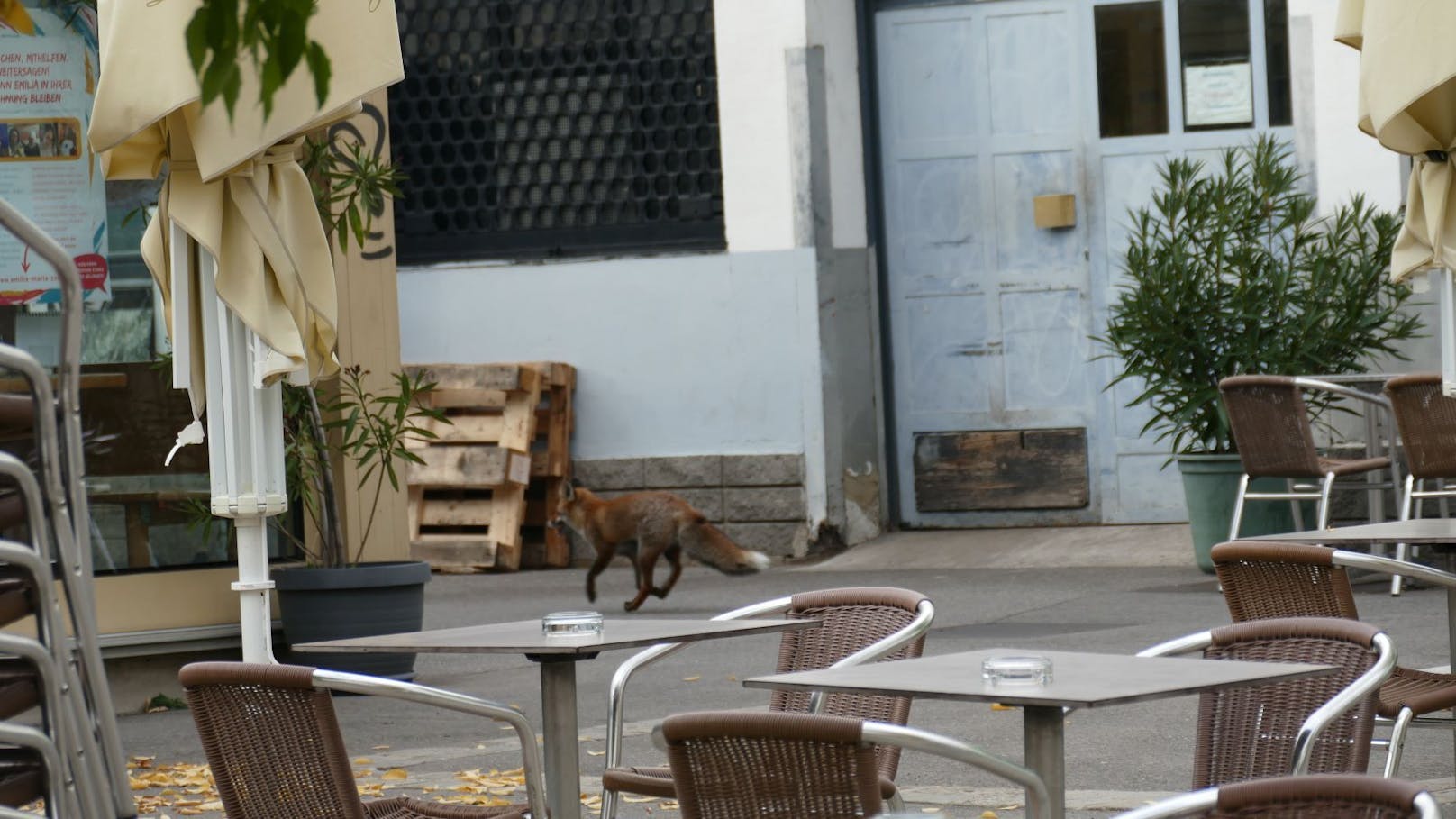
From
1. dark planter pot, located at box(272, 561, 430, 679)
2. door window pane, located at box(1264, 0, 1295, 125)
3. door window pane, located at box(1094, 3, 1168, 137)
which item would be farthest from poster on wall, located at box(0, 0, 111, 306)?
door window pane, located at box(1264, 0, 1295, 125)

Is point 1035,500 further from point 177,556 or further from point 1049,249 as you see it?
point 177,556

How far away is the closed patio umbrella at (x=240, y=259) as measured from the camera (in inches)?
239

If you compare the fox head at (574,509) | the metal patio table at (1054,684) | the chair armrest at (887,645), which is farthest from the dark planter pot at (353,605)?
the metal patio table at (1054,684)

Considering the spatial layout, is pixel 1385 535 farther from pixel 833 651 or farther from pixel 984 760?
pixel 984 760

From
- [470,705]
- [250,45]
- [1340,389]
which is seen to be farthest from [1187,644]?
[1340,389]

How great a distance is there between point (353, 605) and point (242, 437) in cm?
227

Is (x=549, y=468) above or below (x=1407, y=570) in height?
below

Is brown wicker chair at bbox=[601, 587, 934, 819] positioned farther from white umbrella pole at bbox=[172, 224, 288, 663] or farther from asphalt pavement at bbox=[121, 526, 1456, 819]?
white umbrella pole at bbox=[172, 224, 288, 663]

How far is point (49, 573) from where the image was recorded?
119 inches

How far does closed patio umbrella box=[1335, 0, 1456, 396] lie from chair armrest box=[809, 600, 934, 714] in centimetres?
253

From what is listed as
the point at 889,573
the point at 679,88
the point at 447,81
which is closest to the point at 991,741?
the point at 889,573

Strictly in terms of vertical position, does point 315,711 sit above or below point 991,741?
above

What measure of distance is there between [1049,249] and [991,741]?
666 cm

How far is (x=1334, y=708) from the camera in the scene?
3812mm
